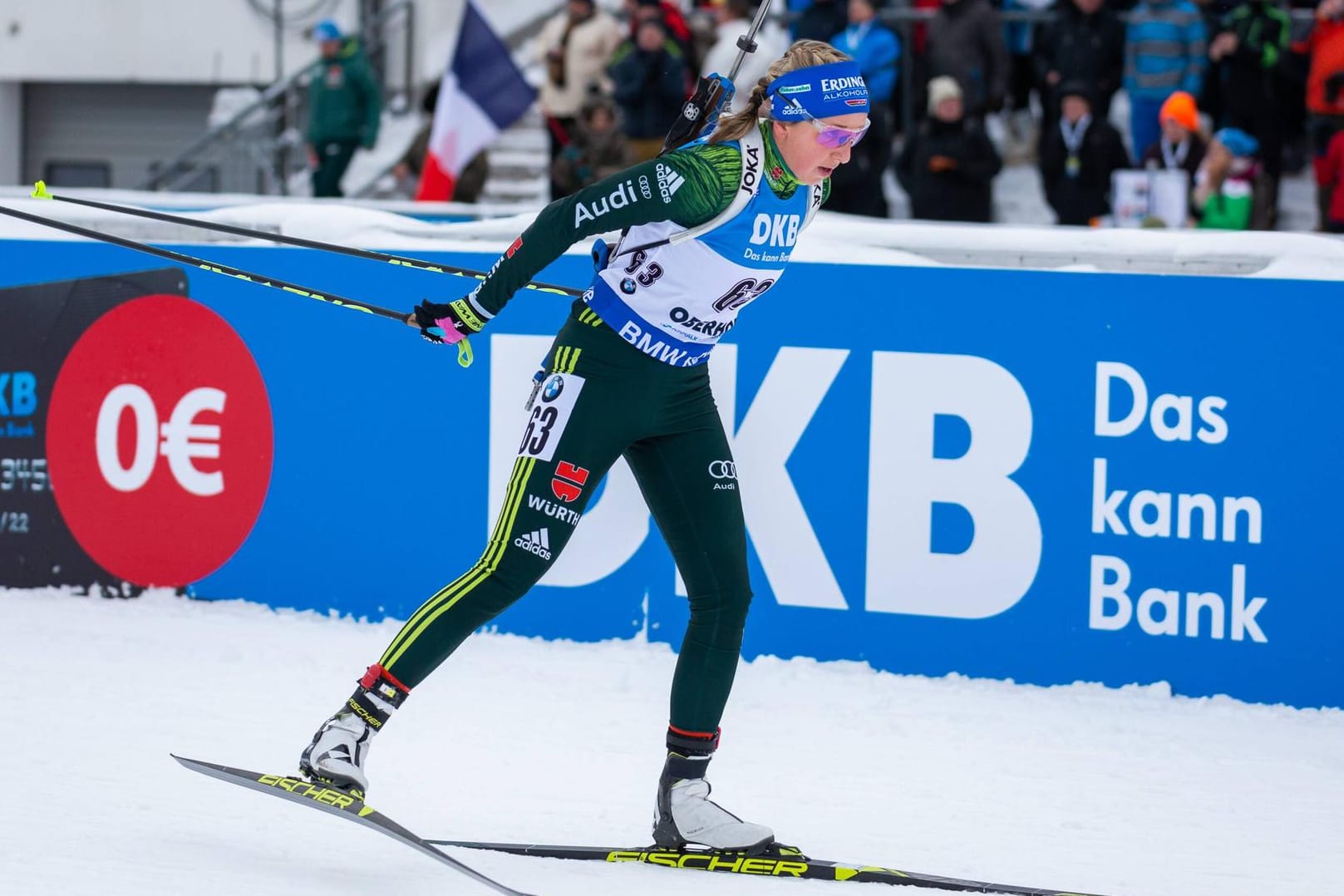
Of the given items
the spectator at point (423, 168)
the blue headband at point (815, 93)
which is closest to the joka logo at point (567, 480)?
the blue headband at point (815, 93)

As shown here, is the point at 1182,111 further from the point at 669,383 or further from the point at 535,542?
the point at 535,542

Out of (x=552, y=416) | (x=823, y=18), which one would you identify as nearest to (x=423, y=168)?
(x=823, y=18)

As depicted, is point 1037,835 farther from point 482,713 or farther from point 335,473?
point 335,473

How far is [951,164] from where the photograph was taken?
30.5ft

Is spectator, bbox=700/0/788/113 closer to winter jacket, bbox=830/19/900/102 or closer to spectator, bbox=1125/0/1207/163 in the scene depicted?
winter jacket, bbox=830/19/900/102

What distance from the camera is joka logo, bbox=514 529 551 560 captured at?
12.9 feet

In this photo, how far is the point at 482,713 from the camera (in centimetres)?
529

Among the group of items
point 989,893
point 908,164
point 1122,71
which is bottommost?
point 989,893

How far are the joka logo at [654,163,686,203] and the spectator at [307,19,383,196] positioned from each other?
28.1 ft

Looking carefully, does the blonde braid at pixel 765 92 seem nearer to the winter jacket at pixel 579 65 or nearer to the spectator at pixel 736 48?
the spectator at pixel 736 48

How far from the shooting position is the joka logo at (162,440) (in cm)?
639

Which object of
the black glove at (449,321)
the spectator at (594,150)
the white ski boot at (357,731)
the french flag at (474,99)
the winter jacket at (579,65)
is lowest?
the white ski boot at (357,731)

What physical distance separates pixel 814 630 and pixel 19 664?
100 inches

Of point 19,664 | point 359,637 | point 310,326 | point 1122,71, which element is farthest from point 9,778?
point 1122,71
